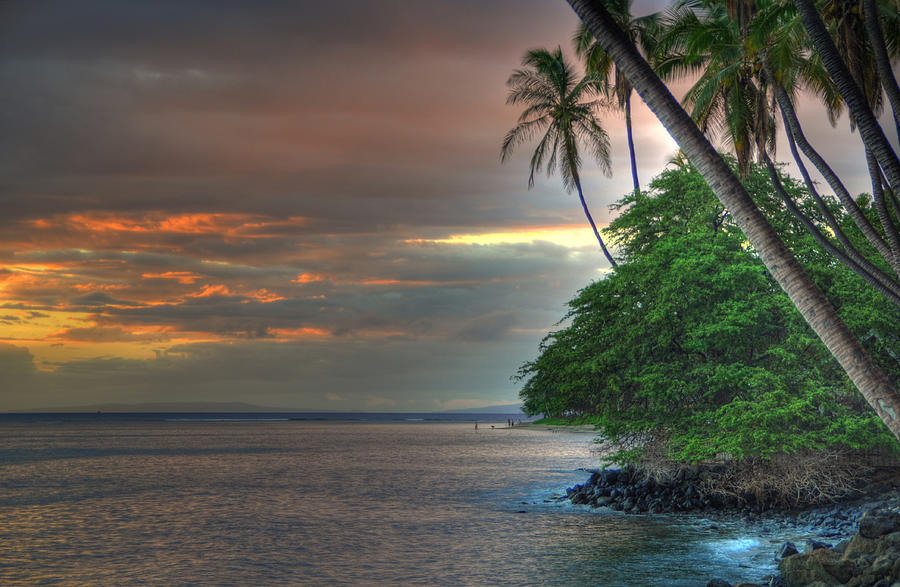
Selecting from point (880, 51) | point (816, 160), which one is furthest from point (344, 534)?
point (880, 51)

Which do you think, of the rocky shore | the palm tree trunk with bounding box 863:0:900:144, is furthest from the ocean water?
the palm tree trunk with bounding box 863:0:900:144

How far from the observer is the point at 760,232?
396 inches

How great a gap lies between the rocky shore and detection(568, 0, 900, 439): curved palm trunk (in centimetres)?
509

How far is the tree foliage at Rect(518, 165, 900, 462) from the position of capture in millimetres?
24297

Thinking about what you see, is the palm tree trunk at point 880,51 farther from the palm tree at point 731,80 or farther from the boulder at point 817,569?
the boulder at point 817,569

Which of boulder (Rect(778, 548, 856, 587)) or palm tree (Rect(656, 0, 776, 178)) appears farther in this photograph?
palm tree (Rect(656, 0, 776, 178))

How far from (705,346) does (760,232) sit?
1709 centimetres

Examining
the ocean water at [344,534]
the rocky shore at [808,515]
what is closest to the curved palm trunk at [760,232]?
the rocky shore at [808,515]

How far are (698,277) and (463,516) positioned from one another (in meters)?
14.4

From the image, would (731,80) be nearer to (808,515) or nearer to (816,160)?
(816,160)

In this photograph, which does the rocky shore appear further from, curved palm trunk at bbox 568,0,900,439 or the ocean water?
curved palm trunk at bbox 568,0,900,439

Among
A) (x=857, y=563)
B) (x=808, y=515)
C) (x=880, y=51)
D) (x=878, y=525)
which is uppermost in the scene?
(x=880, y=51)

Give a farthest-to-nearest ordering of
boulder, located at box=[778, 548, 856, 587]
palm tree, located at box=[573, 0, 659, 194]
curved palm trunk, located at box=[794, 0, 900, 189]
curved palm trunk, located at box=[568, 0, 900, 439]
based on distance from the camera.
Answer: palm tree, located at box=[573, 0, 659, 194] < boulder, located at box=[778, 548, 856, 587] < curved palm trunk, located at box=[794, 0, 900, 189] < curved palm trunk, located at box=[568, 0, 900, 439]

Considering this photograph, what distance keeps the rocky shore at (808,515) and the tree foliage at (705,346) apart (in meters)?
2.02
